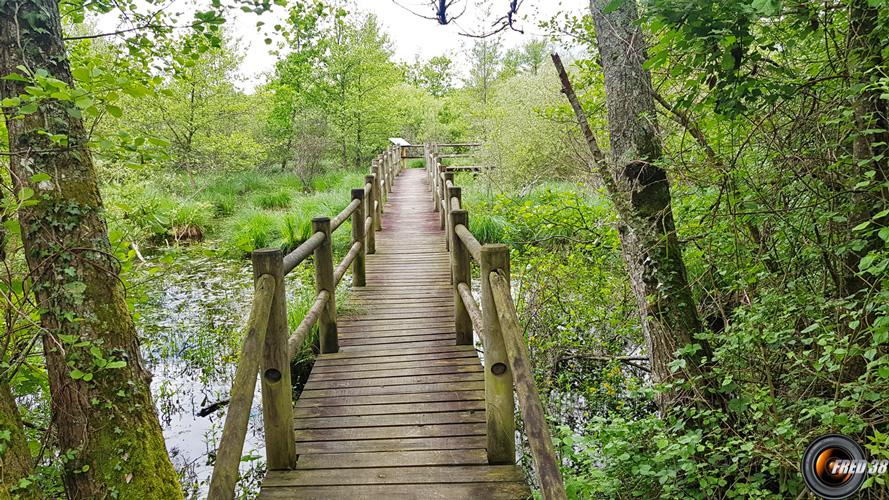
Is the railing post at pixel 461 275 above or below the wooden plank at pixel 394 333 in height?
above

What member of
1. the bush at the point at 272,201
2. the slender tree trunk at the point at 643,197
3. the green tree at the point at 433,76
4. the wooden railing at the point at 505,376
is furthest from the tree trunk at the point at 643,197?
the green tree at the point at 433,76

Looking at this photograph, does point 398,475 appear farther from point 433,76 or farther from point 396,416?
Result: point 433,76

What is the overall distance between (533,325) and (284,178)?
1849cm

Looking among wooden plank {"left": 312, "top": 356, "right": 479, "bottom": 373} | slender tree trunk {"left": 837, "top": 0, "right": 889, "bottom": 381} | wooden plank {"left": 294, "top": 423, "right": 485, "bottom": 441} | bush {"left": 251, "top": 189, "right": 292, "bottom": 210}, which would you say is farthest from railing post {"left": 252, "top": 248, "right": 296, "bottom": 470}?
bush {"left": 251, "top": 189, "right": 292, "bottom": 210}

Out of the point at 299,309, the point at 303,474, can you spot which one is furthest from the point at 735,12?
the point at 299,309

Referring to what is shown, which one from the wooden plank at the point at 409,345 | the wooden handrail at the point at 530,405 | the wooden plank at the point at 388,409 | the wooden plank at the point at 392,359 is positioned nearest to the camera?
the wooden handrail at the point at 530,405

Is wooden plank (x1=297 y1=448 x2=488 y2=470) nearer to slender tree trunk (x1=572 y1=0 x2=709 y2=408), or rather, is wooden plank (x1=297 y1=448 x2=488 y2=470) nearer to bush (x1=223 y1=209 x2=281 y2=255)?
slender tree trunk (x1=572 y1=0 x2=709 y2=408)

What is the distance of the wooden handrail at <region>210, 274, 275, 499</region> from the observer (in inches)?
75.0

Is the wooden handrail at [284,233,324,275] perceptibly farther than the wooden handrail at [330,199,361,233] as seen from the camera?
No

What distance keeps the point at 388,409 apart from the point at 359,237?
3.21 meters

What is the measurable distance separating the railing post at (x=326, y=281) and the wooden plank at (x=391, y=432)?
1243 millimetres

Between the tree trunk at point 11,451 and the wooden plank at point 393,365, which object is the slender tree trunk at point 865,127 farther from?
the tree trunk at point 11,451

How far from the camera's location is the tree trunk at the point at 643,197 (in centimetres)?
326

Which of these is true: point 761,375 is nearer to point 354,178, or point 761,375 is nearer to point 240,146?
point 354,178
